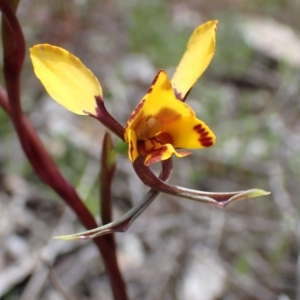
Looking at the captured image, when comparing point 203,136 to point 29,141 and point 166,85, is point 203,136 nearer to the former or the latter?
point 166,85

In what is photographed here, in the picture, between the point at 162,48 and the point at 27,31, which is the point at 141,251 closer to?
the point at 162,48

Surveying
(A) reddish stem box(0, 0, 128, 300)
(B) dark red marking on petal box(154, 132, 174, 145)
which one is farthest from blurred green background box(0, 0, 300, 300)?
(B) dark red marking on petal box(154, 132, 174, 145)

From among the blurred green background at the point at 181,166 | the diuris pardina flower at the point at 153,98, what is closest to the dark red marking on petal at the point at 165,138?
the diuris pardina flower at the point at 153,98

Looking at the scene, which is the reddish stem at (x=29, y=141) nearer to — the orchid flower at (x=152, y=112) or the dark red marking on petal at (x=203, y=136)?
the orchid flower at (x=152, y=112)

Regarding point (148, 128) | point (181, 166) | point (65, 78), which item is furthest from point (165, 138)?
point (181, 166)

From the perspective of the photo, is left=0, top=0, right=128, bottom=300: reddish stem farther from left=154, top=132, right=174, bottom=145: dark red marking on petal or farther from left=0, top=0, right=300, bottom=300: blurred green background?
left=0, top=0, right=300, bottom=300: blurred green background

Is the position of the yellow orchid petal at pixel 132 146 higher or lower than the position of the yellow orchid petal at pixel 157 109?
lower

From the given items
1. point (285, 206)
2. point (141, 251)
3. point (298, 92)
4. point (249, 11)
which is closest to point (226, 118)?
point (298, 92)
